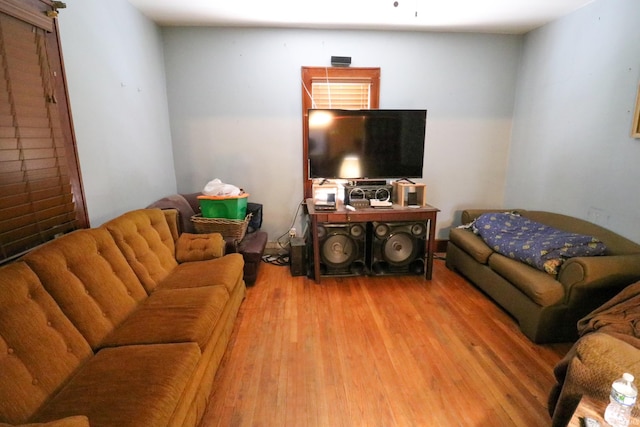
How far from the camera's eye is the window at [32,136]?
1440 mm

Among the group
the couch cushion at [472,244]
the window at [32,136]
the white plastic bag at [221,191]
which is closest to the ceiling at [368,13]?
the window at [32,136]

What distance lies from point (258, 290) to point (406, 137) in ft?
6.84

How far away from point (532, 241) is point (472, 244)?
493 millimetres

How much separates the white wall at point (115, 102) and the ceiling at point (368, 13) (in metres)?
0.40

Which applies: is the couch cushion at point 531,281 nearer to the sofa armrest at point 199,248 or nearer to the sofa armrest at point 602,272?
the sofa armrest at point 602,272

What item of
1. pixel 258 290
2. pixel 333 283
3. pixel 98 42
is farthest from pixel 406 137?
pixel 98 42

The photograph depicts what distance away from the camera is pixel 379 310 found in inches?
100

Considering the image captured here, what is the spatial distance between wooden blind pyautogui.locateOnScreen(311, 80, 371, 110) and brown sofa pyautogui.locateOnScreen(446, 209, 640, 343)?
2.13m

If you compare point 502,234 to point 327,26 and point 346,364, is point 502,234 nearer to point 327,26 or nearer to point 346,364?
point 346,364

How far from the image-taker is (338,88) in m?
3.41

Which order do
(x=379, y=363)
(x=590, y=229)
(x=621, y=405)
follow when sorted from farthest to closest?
1. (x=590, y=229)
2. (x=379, y=363)
3. (x=621, y=405)

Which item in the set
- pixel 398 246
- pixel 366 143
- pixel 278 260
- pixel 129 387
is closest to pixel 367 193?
pixel 366 143

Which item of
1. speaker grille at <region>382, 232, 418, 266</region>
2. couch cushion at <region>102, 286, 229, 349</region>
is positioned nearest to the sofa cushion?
couch cushion at <region>102, 286, 229, 349</region>

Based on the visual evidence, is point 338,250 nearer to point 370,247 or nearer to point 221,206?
point 370,247
